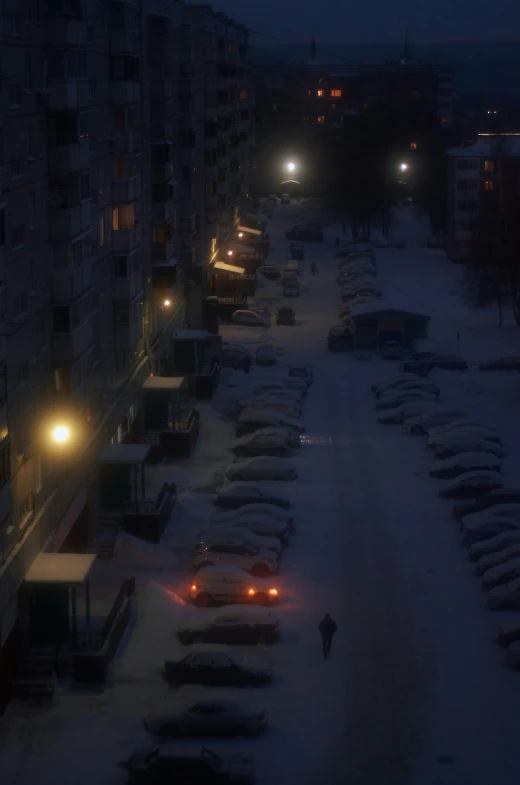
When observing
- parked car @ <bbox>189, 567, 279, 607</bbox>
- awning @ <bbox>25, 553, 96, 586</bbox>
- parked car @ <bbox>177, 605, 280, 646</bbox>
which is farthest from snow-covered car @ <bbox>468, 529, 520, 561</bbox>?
awning @ <bbox>25, 553, 96, 586</bbox>

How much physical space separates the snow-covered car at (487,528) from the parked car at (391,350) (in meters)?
13.4

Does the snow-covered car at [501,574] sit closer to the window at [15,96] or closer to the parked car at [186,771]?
the parked car at [186,771]

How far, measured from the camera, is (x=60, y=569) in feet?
43.1

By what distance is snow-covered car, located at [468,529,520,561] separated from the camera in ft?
53.4

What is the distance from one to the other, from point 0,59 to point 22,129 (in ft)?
4.11

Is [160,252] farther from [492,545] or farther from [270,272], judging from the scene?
[270,272]

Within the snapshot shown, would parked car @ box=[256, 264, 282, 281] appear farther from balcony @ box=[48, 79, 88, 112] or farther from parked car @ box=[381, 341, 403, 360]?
balcony @ box=[48, 79, 88, 112]

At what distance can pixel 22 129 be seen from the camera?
43.2 feet

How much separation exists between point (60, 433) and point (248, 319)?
800 inches

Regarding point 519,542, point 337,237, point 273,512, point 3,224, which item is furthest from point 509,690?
point 337,237

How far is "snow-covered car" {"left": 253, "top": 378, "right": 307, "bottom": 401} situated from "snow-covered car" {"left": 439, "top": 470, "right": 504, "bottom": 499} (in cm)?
631

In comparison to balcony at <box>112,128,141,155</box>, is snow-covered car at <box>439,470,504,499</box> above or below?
below

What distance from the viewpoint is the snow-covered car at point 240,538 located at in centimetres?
1642

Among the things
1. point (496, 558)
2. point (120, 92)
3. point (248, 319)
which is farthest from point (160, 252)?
point (496, 558)
